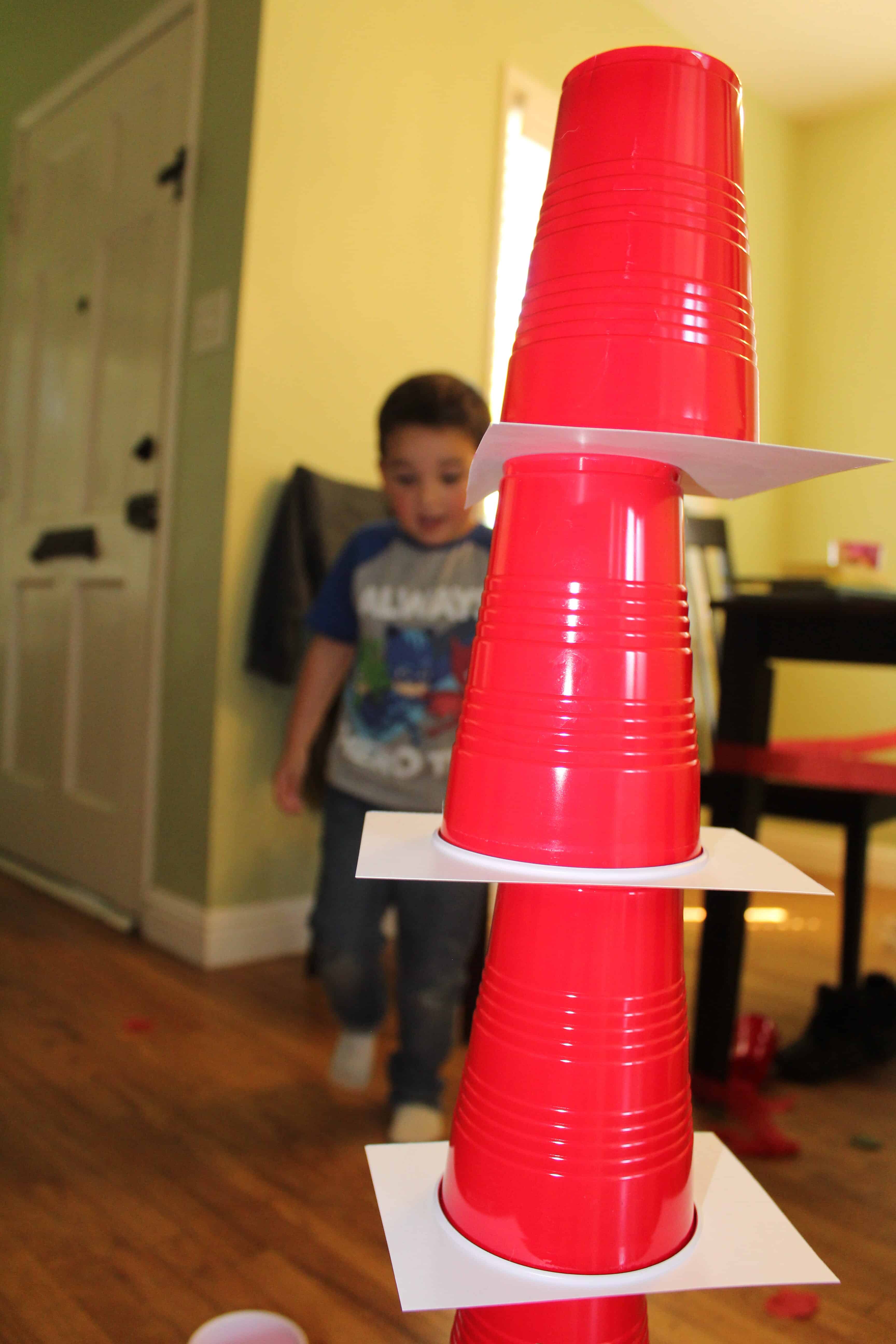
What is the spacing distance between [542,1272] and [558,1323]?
45 mm

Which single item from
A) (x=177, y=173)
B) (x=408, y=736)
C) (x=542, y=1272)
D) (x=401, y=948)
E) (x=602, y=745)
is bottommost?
(x=401, y=948)

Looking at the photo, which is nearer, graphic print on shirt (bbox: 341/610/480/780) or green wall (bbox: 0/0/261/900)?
graphic print on shirt (bbox: 341/610/480/780)

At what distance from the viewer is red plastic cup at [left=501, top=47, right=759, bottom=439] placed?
0.58 m

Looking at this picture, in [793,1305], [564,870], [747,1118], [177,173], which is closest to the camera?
[564,870]

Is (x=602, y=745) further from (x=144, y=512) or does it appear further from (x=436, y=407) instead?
(x=144, y=512)

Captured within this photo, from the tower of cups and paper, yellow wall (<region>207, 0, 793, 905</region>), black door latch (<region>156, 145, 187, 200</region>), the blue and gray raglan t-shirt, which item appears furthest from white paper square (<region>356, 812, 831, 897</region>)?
black door latch (<region>156, 145, 187, 200</region>)

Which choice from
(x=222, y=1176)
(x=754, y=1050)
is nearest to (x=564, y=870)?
(x=222, y=1176)

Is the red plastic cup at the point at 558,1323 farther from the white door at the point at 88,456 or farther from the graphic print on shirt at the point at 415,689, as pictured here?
the white door at the point at 88,456

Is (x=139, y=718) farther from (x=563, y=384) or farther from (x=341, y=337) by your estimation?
(x=563, y=384)

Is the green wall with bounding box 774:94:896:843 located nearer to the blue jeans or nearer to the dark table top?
the dark table top

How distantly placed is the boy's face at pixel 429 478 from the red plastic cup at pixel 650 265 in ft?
2.42

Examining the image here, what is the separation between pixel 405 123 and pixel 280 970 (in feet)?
5.86

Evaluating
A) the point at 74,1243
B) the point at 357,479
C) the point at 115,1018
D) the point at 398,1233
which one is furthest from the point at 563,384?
the point at 357,479

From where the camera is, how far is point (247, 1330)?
0.75 m
